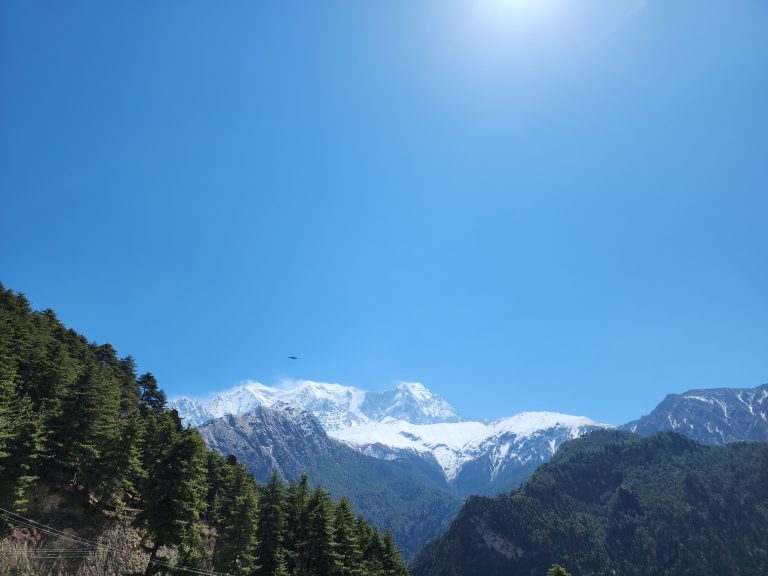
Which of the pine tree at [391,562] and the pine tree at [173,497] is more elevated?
the pine tree at [173,497]

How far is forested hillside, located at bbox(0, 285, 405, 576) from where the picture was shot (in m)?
41.0

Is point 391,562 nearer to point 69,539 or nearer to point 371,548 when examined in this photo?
point 371,548

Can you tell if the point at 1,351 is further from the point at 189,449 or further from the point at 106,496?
the point at 189,449

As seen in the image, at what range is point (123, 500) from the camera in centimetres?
5547

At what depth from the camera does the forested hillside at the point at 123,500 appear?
4103 centimetres

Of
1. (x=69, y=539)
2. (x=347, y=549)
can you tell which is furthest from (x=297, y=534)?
(x=69, y=539)

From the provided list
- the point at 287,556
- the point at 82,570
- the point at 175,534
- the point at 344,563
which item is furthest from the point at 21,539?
the point at 344,563

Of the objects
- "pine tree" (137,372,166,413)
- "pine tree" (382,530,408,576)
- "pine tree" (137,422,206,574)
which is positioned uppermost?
"pine tree" (137,372,166,413)

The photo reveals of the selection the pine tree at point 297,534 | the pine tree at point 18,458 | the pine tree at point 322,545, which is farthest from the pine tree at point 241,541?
the pine tree at point 18,458

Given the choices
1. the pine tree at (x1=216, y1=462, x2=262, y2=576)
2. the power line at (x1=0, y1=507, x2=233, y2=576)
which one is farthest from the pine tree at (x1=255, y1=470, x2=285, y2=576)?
the power line at (x1=0, y1=507, x2=233, y2=576)

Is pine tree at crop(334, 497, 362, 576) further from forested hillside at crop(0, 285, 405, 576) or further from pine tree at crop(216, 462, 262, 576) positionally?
pine tree at crop(216, 462, 262, 576)

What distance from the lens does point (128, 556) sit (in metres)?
47.6

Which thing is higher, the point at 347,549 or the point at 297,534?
the point at 297,534

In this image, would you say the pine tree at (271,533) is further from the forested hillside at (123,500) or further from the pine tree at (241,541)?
the pine tree at (241,541)
